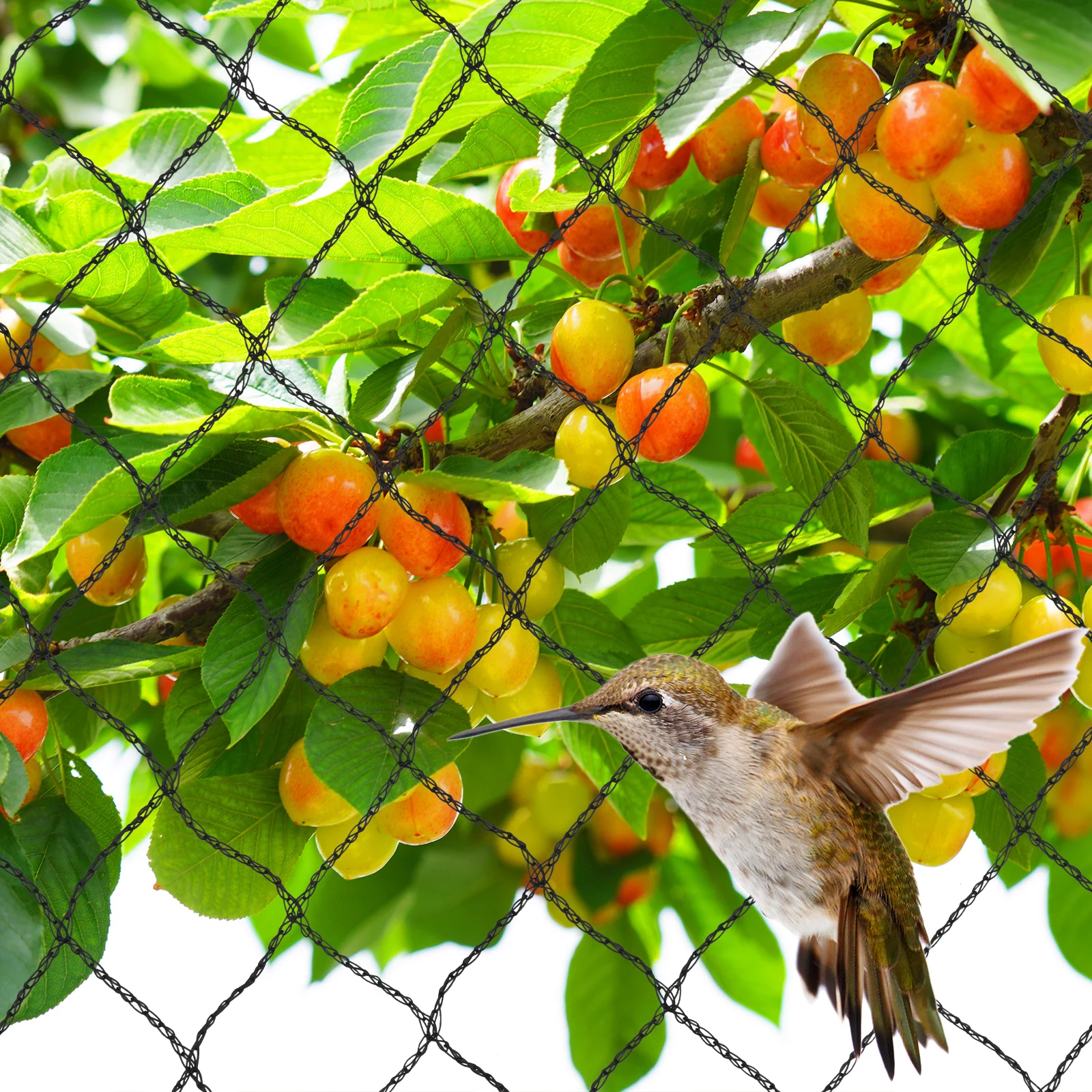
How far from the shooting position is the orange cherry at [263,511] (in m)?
0.73

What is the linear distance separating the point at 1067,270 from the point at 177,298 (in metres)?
0.65

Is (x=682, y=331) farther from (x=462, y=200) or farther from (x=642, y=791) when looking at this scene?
(x=642, y=791)

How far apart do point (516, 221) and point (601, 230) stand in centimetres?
6

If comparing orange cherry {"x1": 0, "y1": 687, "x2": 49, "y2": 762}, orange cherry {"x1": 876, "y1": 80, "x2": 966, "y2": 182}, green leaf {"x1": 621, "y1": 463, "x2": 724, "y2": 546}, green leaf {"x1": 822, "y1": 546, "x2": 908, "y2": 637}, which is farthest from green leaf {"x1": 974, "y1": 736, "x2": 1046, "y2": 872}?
orange cherry {"x1": 0, "y1": 687, "x2": 49, "y2": 762}

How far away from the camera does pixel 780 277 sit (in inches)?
30.4

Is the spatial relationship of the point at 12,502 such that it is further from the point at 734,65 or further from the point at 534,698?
the point at 734,65

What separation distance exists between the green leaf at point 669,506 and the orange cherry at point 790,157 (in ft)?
0.82

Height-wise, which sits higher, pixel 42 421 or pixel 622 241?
pixel 622 241

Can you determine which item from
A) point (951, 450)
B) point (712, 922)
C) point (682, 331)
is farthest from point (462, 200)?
point (712, 922)

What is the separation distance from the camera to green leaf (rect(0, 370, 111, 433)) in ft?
2.40

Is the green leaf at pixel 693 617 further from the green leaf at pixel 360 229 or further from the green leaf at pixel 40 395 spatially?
the green leaf at pixel 40 395

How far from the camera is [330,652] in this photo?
28.2 inches

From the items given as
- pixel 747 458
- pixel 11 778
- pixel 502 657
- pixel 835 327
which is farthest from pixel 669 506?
pixel 11 778

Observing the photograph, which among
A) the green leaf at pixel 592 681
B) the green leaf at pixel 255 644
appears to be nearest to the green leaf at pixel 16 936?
the green leaf at pixel 255 644
